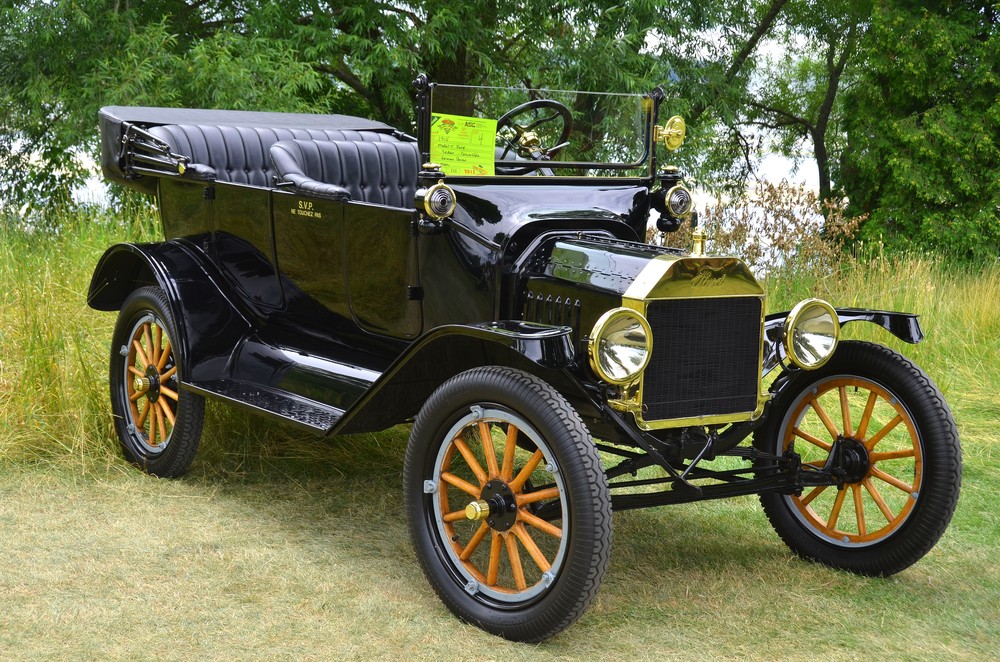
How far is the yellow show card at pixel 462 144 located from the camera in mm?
3770

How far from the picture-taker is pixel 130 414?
4.86 meters

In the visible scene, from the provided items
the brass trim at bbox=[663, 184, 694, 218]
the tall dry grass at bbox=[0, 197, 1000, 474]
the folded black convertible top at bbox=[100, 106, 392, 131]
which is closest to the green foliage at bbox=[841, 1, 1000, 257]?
the tall dry grass at bbox=[0, 197, 1000, 474]

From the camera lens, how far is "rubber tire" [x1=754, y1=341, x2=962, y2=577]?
3.39 meters

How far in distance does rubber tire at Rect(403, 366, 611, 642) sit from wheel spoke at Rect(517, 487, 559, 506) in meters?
0.12

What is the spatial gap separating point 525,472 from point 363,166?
2.47 m

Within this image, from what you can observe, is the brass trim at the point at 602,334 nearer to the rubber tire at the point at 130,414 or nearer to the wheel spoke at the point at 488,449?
the wheel spoke at the point at 488,449

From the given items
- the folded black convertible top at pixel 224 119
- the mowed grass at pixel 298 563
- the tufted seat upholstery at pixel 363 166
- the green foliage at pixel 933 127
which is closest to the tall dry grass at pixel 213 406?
the mowed grass at pixel 298 563

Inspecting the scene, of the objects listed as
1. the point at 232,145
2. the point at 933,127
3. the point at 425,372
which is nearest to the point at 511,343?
the point at 425,372

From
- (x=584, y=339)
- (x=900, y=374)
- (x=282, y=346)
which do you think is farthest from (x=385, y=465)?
(x=900, y=374)

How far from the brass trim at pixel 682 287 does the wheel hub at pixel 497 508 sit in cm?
42

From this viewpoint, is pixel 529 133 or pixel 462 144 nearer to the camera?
pixel 462 144

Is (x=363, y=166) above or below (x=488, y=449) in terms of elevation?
above

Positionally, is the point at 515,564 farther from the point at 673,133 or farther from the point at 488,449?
the point at 673,133

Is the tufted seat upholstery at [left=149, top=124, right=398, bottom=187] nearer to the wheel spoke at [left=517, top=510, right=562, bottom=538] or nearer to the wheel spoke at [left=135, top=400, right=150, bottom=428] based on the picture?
the wheel spoke at [left=135, top=400, right=150, bottom=428]
